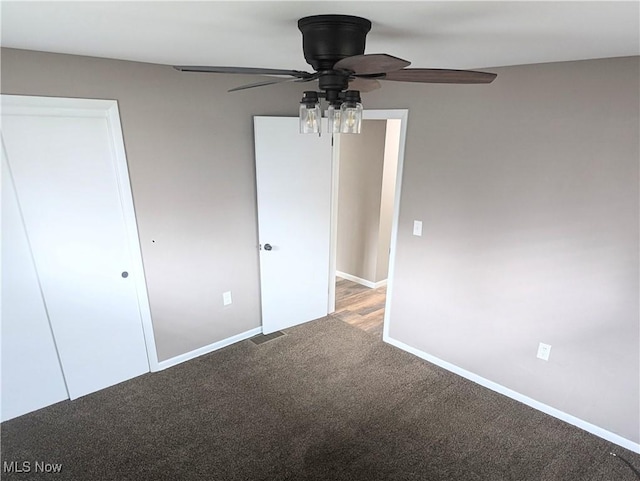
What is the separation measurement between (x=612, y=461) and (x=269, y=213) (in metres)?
2.85

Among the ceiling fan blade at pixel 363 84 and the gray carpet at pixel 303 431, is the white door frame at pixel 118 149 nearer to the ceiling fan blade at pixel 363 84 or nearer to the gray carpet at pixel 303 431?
the gray carpet at pixel 303 431

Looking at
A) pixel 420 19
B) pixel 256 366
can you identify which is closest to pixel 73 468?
pixel 256 366

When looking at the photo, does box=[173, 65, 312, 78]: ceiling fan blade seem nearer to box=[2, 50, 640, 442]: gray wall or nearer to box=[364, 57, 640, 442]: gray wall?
box=[2, 50, 640, 442]: gray wall

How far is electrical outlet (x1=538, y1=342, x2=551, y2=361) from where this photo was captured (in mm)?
2488

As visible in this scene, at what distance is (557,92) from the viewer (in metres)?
2.15

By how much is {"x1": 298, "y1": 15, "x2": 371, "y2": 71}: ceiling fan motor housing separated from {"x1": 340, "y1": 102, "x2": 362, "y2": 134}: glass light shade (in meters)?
0.15

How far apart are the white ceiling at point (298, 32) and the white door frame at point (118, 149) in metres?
0.27

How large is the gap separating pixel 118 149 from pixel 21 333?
52.0 inches

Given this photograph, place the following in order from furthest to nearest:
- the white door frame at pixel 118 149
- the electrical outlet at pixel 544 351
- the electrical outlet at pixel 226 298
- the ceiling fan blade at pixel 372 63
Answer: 1. the electrical outlet at pixel 226 298
2. the electrical outlet at pixel 544 351
3. the white door frame at pixel 118 149
4. the ceiling fan blade at pixel 372 63


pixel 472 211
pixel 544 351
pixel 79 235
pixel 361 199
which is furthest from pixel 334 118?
pixel 361 199

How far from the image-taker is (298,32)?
153 cm

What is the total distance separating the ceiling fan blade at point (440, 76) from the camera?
120 centimetres

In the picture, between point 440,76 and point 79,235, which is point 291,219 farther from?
point 440,76

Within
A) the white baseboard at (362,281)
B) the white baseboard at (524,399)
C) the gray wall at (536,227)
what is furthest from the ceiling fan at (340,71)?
the white baseboard at (362,281)
